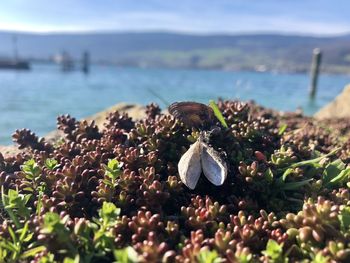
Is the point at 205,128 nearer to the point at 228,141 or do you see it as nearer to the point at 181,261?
the point at 228,141

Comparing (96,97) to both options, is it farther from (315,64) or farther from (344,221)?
(344,221)

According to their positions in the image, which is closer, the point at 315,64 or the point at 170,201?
the point at 170,201

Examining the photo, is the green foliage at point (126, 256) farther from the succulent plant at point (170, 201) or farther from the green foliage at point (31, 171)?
the green foliage at point (31, 171)

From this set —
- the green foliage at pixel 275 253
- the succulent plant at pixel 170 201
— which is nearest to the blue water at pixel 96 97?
the succulent plant at pixel 170 201

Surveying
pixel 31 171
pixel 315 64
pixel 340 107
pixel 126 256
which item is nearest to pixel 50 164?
pixel 31 171

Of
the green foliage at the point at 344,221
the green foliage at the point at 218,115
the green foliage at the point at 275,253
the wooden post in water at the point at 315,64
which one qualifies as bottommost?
the wooden post in water at the point at 315,64

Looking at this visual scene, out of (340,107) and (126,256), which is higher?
(126,256)

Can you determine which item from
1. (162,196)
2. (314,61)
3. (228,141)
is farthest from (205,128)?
(314,61)
